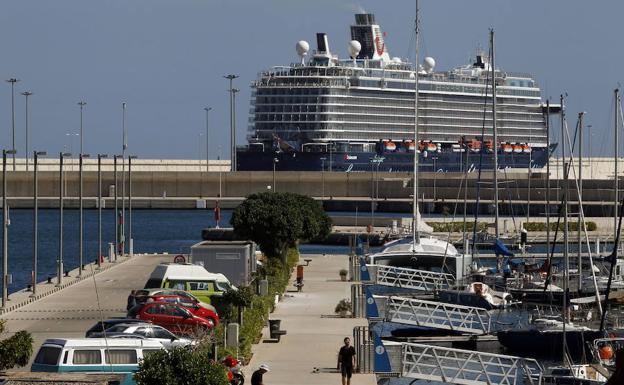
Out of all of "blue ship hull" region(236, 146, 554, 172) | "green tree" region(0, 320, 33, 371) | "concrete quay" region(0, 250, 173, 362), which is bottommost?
"concrete quay" region(0, 250, 173, 362)

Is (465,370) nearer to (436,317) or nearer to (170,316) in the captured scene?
(170,316)

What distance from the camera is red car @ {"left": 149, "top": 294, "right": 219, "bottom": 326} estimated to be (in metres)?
31.7

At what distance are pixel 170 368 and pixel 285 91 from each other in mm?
120860

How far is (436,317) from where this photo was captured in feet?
113

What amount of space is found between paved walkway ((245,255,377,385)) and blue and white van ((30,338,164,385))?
10.7 ft

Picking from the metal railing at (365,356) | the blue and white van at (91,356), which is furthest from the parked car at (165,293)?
the blue and white van at (91,356)

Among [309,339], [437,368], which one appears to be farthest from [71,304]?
[437,368]

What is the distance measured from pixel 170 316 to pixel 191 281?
20.1 feet

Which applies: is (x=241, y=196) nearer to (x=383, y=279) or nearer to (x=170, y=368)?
(x=383, y=279)

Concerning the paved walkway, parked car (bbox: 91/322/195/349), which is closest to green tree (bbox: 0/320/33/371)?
parked car (bbox: 91/322/195/349)

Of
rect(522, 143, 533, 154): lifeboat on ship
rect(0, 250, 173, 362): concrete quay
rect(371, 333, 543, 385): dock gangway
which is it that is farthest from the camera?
rect(522, 143, 533, 154): lifeboat on ship

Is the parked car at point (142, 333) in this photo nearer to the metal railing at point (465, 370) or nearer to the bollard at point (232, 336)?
the bollard at point (232, 336)

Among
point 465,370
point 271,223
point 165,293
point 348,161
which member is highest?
point 348,161

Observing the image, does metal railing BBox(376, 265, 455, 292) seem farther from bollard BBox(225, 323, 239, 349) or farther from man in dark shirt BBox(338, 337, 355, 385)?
man in dark shirt BBox(338, 337, 355, 385)
